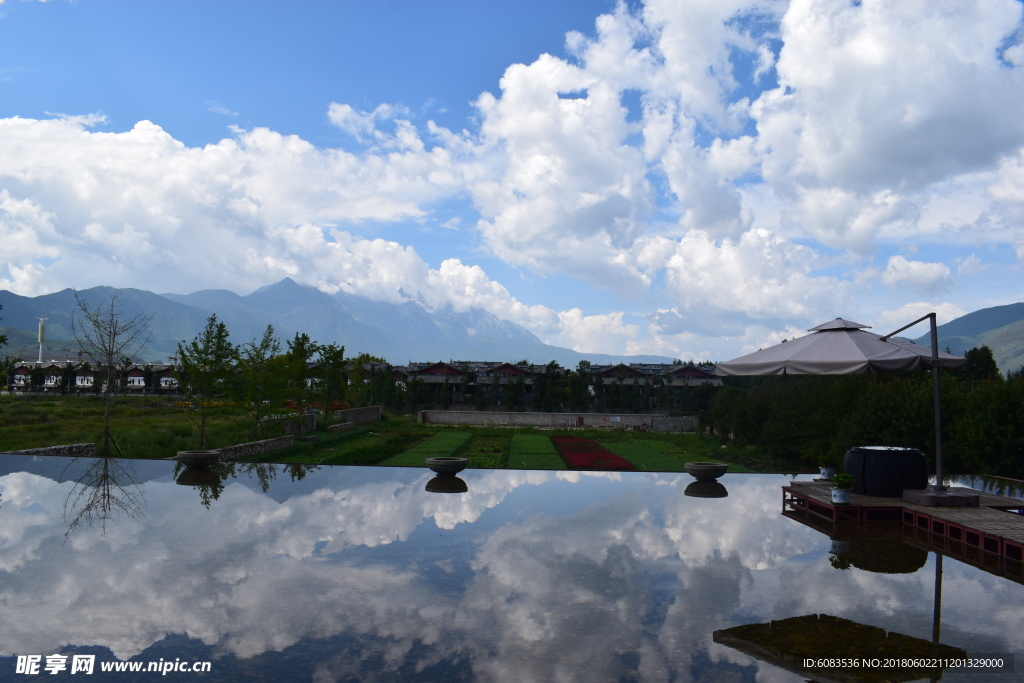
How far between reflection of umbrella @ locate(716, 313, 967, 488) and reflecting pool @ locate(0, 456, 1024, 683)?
2.36 meters

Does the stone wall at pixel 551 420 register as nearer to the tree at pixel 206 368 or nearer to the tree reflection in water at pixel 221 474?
the tree at pixel 206 368

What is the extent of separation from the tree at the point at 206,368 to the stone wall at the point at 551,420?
2073cm

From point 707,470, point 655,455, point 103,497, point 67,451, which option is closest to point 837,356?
point 707,470

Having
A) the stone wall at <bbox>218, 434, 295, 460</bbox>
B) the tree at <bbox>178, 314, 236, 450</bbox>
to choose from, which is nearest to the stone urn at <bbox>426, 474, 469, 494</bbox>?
the stone wall at <bbox>218, 434, 295, 460</bbox>

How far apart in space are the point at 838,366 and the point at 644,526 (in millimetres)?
3577

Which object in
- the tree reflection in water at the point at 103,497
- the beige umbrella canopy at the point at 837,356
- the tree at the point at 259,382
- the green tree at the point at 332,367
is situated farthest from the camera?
the green tree at the point at 332,367

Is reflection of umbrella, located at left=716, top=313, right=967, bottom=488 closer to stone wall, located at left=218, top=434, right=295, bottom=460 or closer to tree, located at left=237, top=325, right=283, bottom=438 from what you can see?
stone wall, located at left=218, top=434, right=295, bottom=460

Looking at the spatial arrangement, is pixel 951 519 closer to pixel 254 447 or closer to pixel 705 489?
pixel 705 489

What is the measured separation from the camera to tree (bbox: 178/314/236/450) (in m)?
18.6

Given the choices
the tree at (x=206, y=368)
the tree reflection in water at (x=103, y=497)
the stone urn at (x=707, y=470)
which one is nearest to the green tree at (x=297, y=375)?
the tree at (x=206, y=368)

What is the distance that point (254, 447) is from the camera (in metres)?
19.0

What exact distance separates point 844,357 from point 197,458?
1362cm

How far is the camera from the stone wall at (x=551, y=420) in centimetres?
3969

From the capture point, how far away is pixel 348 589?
6.38 meters
